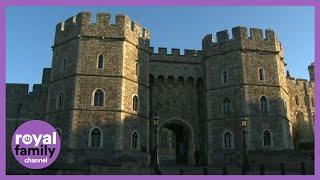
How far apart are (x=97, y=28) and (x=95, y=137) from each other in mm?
7202

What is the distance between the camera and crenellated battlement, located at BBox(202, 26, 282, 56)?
86.4 ft

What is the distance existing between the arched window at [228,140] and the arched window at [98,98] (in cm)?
857

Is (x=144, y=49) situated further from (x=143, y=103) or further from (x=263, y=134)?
(x=263, y=134)

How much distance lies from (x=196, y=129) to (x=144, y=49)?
6.91 metres

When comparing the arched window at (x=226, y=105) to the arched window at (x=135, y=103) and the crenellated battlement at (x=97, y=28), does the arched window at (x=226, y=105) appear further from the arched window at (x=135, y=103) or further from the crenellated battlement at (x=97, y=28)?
the crenellated battlement at (x=97, y=28)

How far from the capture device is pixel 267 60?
26344mm

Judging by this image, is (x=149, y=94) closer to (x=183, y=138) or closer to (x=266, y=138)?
(x=183, y=138)

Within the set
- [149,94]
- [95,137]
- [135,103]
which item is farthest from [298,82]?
[95,137]

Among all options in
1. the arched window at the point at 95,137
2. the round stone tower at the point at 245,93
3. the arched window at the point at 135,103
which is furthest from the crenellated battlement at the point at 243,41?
the arched window at the point at 95,137

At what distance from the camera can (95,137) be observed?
74.4 feet

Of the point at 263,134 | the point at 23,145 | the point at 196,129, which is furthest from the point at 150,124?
the point at 23,145

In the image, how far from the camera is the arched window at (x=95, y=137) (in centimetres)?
2250

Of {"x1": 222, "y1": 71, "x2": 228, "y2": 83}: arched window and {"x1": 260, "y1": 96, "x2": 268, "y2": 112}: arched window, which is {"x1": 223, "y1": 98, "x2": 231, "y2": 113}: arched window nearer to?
{"x1": 222, "y1": 71, "x2": 228, "y2": 83}: arched window

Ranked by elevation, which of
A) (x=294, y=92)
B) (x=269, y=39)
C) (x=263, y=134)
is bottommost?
(x=263, y=134)
